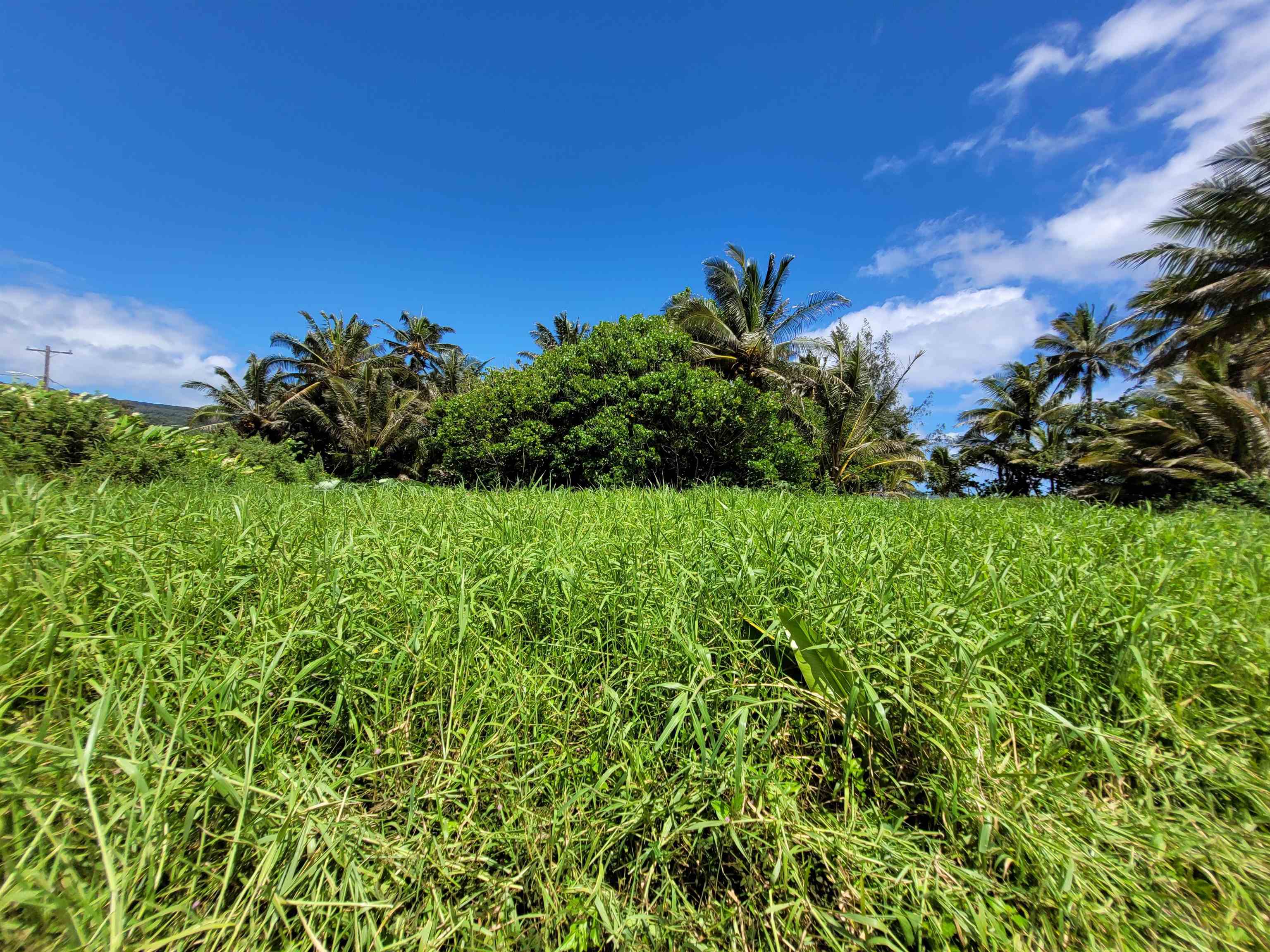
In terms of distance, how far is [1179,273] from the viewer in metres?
12.5

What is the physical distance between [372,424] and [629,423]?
41.5 ft

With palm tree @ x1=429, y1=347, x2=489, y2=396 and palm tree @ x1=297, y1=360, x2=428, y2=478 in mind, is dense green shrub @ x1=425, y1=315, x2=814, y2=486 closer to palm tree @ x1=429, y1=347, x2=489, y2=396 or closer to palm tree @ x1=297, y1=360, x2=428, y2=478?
palm tree @ x1=297, y1=360, x2=428, y2=478

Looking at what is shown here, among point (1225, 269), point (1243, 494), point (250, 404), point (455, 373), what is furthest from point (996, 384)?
point (250, 404)

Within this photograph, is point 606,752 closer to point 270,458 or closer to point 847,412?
Answer: point 270,458

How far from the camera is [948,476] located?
82.3 ft

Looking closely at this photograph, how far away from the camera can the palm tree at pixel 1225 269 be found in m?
10.9

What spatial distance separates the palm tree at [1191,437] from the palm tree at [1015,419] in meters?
11.8

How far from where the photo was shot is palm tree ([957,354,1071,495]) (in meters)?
22.6

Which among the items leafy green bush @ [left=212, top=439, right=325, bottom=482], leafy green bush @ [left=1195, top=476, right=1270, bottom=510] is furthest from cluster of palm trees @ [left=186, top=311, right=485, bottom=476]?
leafy green bush @ [left=1195, top=476, right=1270, bottom=510]

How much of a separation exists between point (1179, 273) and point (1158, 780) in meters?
18.0

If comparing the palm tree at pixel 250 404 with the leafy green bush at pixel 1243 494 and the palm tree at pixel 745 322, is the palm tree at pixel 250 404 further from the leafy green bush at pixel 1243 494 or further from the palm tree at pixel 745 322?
the leafy green bush at pixel 1243 494

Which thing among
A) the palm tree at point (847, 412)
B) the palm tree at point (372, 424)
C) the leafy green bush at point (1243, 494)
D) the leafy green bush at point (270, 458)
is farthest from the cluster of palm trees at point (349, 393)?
the leafy green bush at point (1243, 494)

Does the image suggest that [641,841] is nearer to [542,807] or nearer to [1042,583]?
[542,807]

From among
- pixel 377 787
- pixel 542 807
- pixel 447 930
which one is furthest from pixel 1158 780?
pixel 377 787
